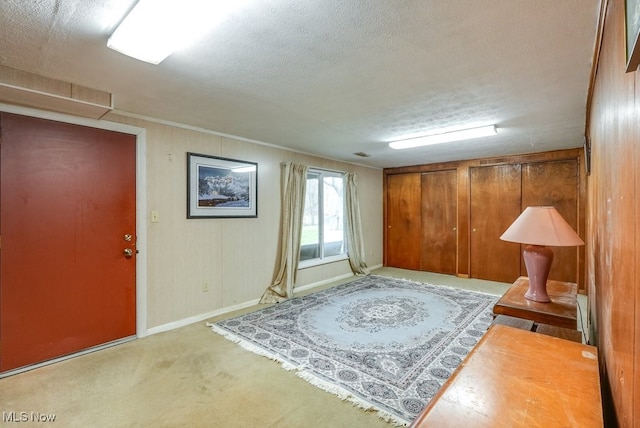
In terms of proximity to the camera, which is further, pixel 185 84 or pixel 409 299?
pixel 409 299

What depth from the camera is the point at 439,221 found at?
5.86 meters

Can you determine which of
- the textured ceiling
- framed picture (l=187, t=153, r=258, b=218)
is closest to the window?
framed picture (l=187, t=153, r=258, b=218)

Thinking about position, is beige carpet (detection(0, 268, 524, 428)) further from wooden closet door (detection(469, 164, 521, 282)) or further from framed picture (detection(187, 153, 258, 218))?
wooden closet door (detection(469, 164, 521, 282))

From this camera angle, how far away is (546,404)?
31.8 inches

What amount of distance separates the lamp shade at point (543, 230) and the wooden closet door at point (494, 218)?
11.5 ft

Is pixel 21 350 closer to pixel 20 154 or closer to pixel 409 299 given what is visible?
pixel 20 154

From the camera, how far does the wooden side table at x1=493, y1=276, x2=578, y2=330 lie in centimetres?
175

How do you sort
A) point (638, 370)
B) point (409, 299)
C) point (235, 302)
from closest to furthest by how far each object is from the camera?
point (638, 370) < point (235, 302) < point (409, 299)

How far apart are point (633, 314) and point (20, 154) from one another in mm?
3559

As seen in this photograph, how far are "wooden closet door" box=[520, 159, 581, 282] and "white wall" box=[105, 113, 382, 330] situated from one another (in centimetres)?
387

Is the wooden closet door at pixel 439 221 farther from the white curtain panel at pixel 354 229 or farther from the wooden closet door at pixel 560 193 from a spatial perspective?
the white curtain panel at pixel 354 229

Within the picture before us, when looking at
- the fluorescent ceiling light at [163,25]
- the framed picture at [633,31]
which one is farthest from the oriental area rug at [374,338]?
the fluorescent ceiling light at [163,25]

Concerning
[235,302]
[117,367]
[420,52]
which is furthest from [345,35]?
[235,302]

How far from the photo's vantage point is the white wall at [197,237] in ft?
10.1
